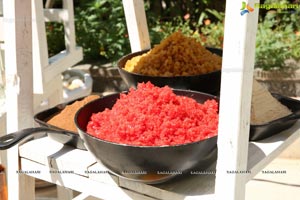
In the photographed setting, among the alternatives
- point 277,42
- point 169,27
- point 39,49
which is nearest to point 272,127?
point 39,49

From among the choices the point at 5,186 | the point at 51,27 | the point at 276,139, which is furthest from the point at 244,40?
the point at 51,27

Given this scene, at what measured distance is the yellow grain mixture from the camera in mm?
1110

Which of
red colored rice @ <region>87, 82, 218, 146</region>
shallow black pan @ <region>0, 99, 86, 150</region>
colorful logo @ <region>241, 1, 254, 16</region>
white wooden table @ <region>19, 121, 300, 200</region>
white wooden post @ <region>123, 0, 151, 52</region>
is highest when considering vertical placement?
colorful logo @ <region>241, 1, 254, 16</region>

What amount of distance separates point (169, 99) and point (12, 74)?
349 mm

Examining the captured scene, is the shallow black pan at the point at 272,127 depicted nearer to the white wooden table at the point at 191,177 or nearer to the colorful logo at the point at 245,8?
the white wooden table at the point at 191,177

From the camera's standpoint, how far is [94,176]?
0.94 m

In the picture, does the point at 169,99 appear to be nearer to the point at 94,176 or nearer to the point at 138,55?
the point at 94,176

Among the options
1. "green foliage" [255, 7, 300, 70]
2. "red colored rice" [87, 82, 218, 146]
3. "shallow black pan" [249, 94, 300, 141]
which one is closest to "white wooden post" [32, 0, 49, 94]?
"red colored rice" [87, 82, 218, 146]

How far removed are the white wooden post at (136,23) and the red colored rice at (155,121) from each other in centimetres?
46

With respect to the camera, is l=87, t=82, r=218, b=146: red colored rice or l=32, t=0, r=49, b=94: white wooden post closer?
l=87, t=82, r=218, b=146: red colored rice

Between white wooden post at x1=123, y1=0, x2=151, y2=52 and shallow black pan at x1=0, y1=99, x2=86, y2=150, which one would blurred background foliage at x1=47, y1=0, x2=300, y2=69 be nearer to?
white wooden post at x1=123, y1=0, x2=151, y2=52

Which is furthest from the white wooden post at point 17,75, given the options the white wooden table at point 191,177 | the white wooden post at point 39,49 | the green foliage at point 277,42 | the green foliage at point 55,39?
the green foliage at point 55,39

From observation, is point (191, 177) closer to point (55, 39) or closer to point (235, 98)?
point (235, 98)

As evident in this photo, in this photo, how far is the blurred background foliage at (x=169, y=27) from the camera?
285 cm
